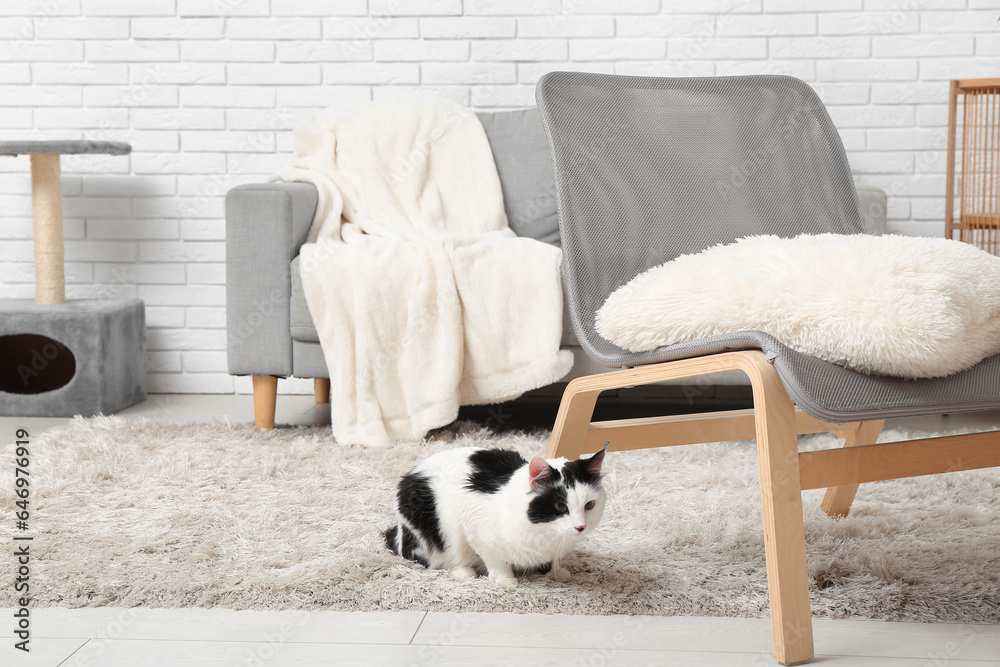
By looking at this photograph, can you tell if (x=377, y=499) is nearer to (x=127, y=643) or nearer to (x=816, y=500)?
(x=127, y=643)

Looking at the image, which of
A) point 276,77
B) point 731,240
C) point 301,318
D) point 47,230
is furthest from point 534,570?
point 276,77

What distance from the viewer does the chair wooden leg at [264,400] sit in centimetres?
209

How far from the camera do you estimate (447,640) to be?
1.00 m

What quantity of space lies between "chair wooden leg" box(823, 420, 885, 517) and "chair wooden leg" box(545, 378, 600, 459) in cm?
43

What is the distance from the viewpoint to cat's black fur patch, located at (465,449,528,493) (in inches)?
45.0

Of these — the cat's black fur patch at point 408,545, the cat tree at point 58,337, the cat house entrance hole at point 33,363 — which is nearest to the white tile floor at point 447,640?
the cat's black fur patch at point 408,545

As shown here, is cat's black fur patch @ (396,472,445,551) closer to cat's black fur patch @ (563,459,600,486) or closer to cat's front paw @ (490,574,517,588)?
cat's front paw @ (490,574,517,588)

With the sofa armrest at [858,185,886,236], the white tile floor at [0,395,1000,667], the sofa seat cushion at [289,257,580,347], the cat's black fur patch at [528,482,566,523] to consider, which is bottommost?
the white tile floor at [0,395,1000,667]

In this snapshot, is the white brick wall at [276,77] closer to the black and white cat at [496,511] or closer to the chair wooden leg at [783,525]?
the black and white cat at [496,511]

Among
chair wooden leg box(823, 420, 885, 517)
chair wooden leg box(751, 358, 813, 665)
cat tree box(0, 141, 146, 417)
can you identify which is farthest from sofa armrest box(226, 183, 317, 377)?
chair wooden leg box(751, 358, 813, 665)

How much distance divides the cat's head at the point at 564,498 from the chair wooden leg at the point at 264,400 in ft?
3.86

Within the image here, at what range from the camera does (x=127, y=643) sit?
0.99 metres

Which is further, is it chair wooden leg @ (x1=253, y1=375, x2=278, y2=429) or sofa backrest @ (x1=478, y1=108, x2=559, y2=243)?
sofa backrest @ (x1=478, y1=108, x2=559, y2=243)

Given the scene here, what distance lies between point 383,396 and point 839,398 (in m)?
1.25
